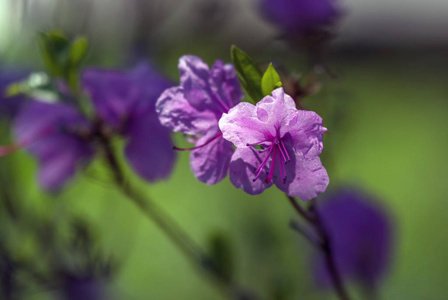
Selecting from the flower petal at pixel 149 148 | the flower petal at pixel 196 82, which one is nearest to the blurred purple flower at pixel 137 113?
the flower petal at pixel 149 148

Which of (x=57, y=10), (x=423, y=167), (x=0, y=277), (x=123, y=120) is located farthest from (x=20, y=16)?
(x=423, y=167)

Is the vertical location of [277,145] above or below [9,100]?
below

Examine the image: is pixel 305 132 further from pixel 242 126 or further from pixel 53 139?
pixel 53 139

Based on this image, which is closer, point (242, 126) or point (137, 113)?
point (242, 126)

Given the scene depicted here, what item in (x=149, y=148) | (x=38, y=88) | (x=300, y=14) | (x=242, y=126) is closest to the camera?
(x=242, y=126)

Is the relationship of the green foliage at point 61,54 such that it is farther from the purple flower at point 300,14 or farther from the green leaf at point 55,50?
the purple flower at point 300,14

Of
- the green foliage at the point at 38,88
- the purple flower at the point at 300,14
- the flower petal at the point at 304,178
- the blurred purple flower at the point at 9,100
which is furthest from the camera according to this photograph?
the blurred purple flower at the point at 9,100

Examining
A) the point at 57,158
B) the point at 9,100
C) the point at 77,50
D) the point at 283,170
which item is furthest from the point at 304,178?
the point at 9,100
